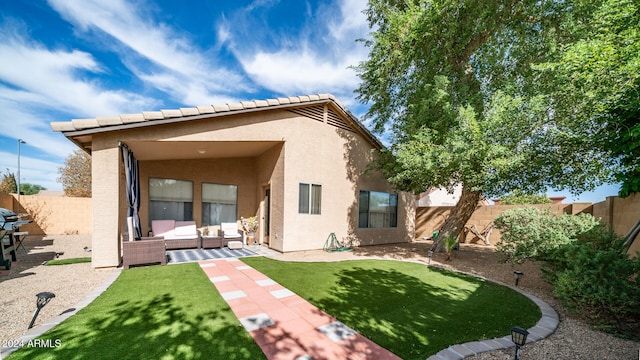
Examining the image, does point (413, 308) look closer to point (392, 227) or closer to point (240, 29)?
point (392, 227)

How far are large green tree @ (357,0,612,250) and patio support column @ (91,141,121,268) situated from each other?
8139 mm

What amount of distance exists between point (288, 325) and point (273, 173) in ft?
21.4

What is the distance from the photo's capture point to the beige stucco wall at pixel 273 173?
6.35m

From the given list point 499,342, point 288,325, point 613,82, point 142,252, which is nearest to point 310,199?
point 142,252

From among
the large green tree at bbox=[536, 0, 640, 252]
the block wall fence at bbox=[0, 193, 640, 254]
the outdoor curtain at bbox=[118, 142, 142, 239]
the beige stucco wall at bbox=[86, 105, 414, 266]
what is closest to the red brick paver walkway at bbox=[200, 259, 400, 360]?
the beige stucco wall at bbox=[86, 105, 414, 266]

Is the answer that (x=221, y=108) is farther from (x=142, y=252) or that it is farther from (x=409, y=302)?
(x=409, y=302)

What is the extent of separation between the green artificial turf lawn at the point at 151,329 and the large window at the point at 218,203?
5601 millimetres

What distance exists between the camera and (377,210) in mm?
11812

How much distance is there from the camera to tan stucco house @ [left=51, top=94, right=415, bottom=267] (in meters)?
6.35

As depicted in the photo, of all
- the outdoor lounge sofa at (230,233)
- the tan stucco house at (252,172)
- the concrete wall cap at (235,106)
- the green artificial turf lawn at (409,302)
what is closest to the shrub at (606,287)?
the green artificial turf lawn at (409,302)

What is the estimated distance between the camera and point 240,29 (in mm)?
10344

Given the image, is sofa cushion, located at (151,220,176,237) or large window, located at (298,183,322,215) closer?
sofa cushion, located at (151,220,176,237)

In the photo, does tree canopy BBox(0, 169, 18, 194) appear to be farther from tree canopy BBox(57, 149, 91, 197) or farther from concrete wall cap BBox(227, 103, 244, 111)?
concrete wall cap BBox(227, 103, 244, 111)

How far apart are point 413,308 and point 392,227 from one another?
8.15 m
